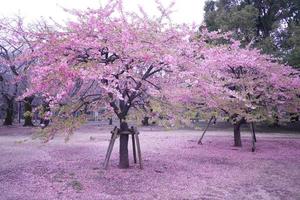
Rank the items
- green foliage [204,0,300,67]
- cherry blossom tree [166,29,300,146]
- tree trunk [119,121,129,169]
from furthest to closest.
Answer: green foliage [204,0,300,67]
cherry blossom tree [166,29,300,146]
tree trunk [119,121,129,169]

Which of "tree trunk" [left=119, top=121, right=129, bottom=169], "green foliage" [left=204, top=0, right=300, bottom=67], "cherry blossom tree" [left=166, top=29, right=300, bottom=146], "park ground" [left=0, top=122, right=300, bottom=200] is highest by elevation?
"green foliage" [left=204, top=0, right=300, bottom=67]

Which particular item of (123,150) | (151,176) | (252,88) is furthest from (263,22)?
(151,176)

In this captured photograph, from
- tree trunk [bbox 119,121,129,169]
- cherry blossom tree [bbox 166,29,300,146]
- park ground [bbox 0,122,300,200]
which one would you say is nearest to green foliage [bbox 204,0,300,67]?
cherry blossom tree [bbox 166,29,300,146]

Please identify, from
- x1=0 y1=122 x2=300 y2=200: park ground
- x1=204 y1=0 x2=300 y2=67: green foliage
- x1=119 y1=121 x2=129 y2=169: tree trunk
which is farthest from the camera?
x1=204 y1=0 x2=300 y2=67: green foliage

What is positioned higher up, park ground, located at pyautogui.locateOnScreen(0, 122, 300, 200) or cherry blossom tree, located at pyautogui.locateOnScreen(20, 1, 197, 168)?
cherry blossom tree, located at pyautogui.locateOnScreen(20, 1, 197, 168)

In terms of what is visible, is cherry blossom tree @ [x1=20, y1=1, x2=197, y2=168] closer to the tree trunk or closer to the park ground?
the tree trunk

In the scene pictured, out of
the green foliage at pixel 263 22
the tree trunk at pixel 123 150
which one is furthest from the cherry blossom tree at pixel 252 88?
the green foliage at pixel 263 22

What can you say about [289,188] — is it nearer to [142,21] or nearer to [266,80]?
[142,21]

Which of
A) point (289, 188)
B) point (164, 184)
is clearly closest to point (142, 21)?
point (164, 184)

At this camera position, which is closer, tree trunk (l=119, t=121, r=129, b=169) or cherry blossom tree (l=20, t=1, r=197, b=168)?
cherry blossom tree (l=20, t=1, r=197, b=168)

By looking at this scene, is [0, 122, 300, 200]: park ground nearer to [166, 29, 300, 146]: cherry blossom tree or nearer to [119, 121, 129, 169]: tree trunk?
[119, 121, 129, 169]: tree trunk

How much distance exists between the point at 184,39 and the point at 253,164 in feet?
17.3

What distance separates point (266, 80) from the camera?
1689cm

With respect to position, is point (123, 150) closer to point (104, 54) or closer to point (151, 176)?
point (151, 176)
